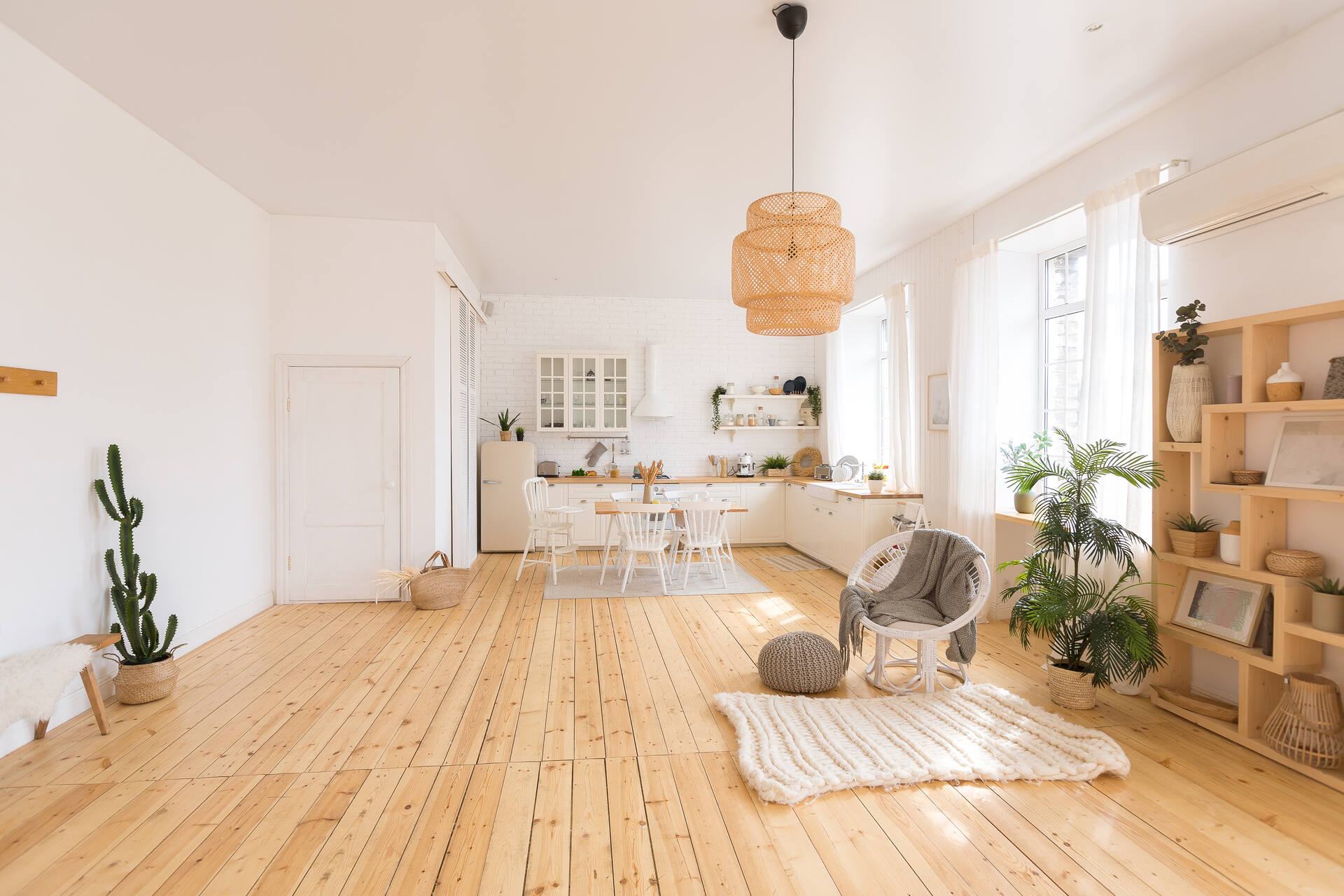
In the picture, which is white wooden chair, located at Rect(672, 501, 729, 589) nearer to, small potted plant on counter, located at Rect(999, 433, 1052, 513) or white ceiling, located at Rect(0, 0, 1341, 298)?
small potted plant on counter, located at Rect(999, 433, 1052, 513)

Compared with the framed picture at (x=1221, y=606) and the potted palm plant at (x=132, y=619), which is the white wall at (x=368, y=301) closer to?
the potted palm plant at (x=132, y=619)

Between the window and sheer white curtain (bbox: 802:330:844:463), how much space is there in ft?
9.00

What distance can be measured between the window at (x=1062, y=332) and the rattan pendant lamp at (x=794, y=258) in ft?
7.17

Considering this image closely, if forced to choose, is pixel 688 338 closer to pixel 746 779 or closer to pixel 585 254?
→ pixel 585 254

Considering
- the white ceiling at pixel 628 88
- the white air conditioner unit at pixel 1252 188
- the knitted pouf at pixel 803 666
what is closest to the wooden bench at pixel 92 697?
the white ceiling at pixel 628 88

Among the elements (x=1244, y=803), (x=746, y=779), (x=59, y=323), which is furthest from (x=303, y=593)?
Answer: (x=1244, y=803)

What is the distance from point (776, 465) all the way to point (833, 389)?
4.21 feet

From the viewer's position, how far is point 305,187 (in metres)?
4.64

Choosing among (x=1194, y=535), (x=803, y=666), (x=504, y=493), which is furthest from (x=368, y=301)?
(x=1194, y=535)


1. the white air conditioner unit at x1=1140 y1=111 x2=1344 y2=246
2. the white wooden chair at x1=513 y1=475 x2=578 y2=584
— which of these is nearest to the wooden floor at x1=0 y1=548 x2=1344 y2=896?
the white air conditioner unit at x1=1140 y1=111 x2=1344 y2=246

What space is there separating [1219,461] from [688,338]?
6105mm

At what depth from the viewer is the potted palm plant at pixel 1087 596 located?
3.22 metres

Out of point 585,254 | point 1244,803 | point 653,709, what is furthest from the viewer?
point 585,254

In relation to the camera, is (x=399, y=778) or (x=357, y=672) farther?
(x=357, y=672)
